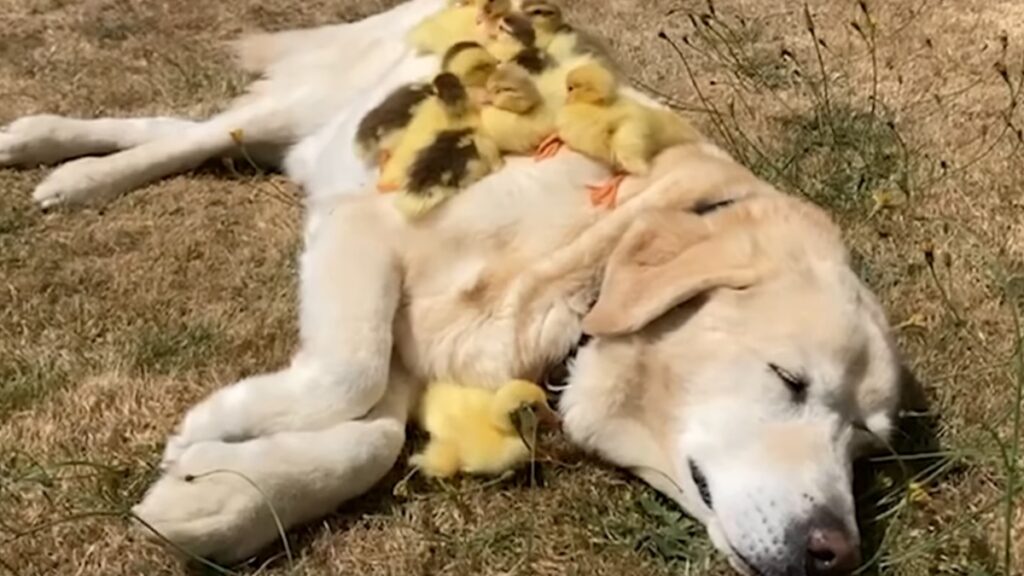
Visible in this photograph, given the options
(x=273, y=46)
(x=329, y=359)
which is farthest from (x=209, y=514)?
(x=273, y=46)

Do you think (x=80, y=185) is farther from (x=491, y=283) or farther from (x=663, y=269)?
(x=663, y=269)

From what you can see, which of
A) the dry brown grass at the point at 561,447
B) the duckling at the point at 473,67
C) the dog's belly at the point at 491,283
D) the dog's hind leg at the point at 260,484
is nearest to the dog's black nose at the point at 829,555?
the dry brown grass at the point at 561,447

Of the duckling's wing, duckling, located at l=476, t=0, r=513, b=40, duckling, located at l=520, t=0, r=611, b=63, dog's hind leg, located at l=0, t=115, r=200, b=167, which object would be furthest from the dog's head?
dog's hind leg, located at l=0, t=115, r=200, b=167

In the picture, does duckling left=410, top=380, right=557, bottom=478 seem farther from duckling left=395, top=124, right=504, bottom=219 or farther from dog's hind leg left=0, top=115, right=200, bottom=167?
dog's hind leg left=0, top=115, right=200, bottom=167

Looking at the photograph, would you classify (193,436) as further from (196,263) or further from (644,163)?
(644,163)

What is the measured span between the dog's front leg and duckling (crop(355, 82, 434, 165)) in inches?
13.4

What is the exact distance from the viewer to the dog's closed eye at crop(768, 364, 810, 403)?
8.45 ft

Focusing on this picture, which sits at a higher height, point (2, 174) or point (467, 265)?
point (467, 265)

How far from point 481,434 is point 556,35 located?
1233 mm

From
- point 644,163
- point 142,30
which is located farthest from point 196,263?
point 142,30

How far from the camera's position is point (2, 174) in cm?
372

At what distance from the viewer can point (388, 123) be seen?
3.32 metres

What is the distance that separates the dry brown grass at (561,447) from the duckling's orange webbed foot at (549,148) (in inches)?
25.5

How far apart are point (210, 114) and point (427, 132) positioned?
1.35 meters
